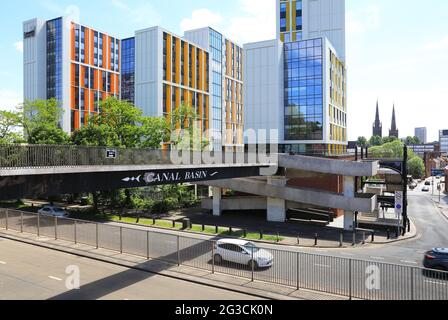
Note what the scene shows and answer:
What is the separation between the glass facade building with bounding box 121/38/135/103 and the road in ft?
218

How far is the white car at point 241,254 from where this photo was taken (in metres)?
17.0

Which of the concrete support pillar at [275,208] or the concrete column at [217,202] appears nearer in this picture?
the concrete support pillar at [275,208]

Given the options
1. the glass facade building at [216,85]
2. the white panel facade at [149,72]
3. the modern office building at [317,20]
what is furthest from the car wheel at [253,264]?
the glass facade building at [216,85]

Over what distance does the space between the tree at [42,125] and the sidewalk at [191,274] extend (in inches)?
1022

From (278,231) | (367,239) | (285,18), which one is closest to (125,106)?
(278,231)

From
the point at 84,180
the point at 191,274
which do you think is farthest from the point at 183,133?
the point at 191,274

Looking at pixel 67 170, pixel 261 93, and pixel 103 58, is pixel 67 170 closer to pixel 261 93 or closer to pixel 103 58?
pixel 261 93

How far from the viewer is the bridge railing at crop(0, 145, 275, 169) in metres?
14.1

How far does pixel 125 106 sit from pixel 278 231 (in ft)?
81.9

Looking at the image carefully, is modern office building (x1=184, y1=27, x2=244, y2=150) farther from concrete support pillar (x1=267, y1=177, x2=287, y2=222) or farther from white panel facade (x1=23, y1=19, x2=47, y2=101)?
concrete support pillar (x1=267, y1=177, x2=287, y2=222)

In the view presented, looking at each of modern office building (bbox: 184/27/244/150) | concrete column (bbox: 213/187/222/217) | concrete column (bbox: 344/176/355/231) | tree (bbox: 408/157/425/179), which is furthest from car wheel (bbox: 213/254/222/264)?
tree (bbox: 408/157/425/179)

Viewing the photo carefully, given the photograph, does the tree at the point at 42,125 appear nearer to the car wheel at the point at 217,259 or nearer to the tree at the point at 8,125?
the tree at the point at 8,125

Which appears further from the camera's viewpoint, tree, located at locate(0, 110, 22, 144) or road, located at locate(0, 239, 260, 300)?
tree, located at locate(0, 110, 22, 144)

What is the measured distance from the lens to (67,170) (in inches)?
614
